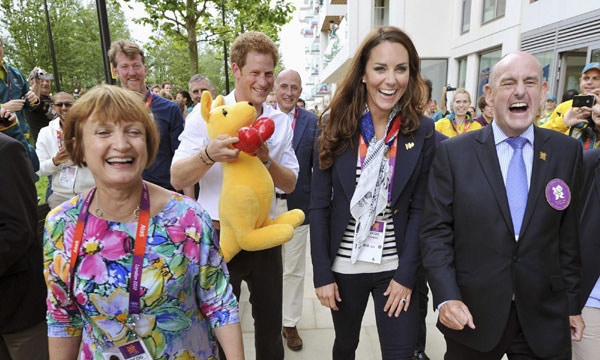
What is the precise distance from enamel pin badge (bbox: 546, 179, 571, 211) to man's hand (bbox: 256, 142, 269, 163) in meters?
1.31

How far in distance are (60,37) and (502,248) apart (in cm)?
1946

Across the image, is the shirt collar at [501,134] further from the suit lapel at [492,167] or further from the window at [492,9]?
the window at [492,9]

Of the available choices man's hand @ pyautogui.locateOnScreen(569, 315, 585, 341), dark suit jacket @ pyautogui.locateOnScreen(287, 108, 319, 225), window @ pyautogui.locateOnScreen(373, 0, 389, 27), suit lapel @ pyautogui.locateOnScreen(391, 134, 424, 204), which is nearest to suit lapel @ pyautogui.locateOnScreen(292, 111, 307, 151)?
dark suit jacket @ pyautogui.locateOnScreen(287, 108, 319, 225)

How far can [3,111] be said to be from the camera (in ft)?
8.34

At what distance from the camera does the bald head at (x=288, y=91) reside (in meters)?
3.86

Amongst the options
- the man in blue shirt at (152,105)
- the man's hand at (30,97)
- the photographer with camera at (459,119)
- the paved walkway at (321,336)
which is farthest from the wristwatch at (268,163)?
the photographer with camera at (459,119)

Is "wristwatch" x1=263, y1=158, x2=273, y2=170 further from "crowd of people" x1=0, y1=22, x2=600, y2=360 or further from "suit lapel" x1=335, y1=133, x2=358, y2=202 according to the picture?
"suit lapel" x1=335, y1=133, x2=358, y2=202

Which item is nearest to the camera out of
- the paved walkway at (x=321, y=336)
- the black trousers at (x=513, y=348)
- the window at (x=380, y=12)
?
the black trousers at (x=513, y=348)

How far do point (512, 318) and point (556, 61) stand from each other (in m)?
9.82

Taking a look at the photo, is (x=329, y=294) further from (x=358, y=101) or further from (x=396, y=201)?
(x=358, y=101)

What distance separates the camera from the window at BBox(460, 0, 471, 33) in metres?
14.2

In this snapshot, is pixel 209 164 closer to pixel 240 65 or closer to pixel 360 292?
pixel 240 65

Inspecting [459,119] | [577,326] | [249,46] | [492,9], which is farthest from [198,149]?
[492,9]

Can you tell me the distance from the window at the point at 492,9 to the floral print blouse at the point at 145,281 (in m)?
13.6
